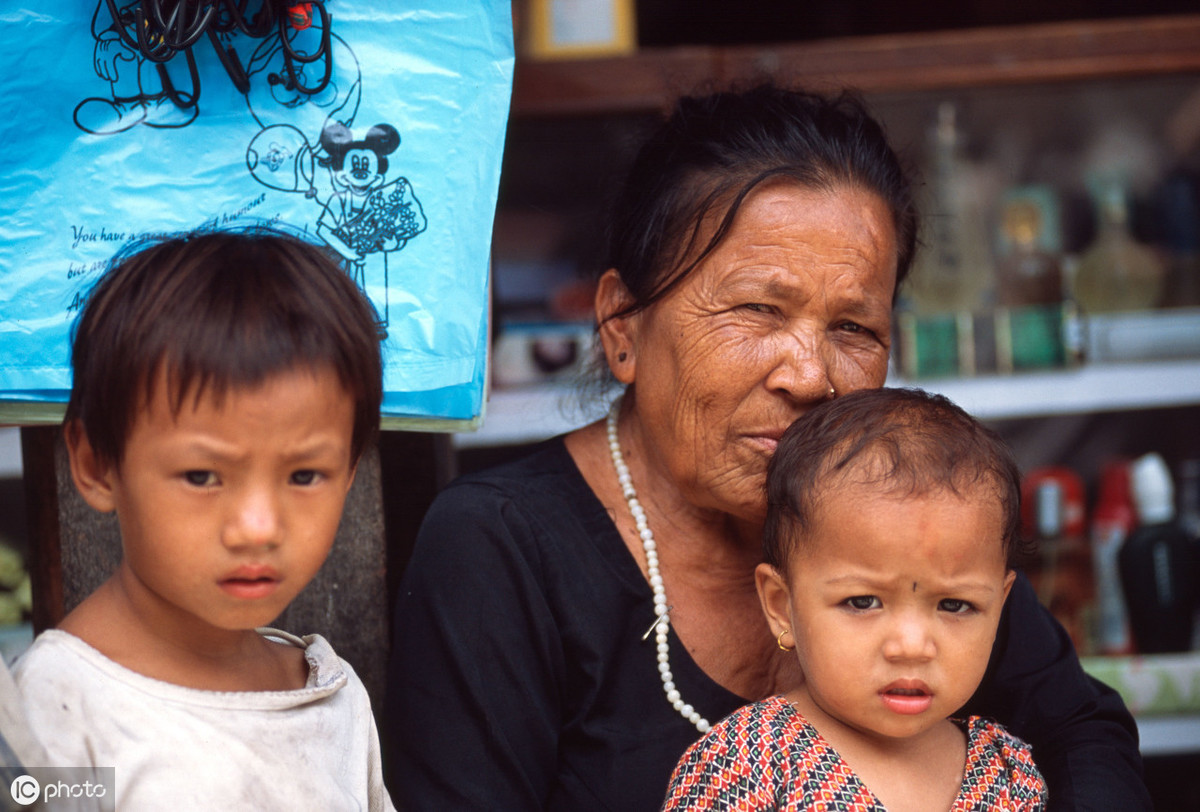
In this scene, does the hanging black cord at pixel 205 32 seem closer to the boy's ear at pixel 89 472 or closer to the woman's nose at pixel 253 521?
the boy's ear at pixel 89 472

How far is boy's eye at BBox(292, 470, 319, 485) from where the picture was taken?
115 cm

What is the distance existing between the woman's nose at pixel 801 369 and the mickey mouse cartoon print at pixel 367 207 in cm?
55

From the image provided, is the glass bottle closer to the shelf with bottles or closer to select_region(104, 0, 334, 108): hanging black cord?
the shelf with bottles

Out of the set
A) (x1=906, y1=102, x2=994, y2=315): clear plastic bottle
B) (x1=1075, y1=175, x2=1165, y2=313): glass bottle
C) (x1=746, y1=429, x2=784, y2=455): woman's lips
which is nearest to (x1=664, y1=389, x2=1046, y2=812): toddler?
(x1=746, y1=429, x2=784, y2=455): woman's lips

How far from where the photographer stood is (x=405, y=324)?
1.49 m

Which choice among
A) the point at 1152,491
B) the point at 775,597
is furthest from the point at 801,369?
the point at 1152,491

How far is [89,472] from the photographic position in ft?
3.80

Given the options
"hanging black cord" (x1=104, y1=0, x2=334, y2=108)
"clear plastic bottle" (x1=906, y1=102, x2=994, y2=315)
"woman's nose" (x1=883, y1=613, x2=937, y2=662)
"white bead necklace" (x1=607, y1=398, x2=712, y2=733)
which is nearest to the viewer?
"woman's nose" (x1=883, y1=613, x2=937, y2=662)

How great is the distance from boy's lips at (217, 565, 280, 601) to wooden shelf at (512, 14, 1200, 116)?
215cm

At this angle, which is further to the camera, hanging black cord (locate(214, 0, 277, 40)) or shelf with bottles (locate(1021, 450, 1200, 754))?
shelf with bottles (locate(1021, 450, 1200, 754))

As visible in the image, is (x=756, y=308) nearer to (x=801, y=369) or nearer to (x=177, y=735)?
(x=801, y=369)

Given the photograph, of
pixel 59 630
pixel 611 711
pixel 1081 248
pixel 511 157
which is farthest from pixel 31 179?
pixel 1081 248
